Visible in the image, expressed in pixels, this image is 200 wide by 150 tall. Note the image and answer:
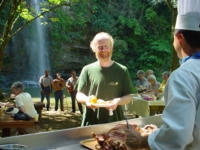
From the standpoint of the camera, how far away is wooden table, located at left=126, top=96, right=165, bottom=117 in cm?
637

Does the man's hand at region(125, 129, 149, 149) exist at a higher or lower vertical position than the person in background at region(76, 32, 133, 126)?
lower

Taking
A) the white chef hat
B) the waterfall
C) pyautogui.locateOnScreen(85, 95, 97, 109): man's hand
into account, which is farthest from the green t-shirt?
the waterfall

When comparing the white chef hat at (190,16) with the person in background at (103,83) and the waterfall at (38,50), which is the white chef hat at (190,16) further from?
the waterfall at (38,50)

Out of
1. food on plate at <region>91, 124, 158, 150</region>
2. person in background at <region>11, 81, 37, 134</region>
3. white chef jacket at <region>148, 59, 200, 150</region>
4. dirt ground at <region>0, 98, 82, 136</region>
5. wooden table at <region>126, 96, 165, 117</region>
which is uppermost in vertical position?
white chef jacket at <region>148, 59, 200, 150</region>

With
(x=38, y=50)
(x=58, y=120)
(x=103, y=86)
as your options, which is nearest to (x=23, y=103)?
(x=103, y=86)

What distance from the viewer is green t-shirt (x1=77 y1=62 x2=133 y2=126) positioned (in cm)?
229

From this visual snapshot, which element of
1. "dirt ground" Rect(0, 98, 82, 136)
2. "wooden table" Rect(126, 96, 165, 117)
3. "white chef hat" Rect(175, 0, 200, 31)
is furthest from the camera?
"dirt ground" Rect(0, 98, 82, 136)

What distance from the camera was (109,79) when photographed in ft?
7.49

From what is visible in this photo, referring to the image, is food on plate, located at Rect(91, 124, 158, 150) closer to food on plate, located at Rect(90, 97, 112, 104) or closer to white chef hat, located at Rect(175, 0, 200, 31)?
food on plate, located at Rect(90, 97, 112, 104)

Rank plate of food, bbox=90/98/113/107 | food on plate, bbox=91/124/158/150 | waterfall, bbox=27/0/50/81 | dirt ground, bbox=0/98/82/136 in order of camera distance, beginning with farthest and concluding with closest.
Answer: waterfall, bbox=27/0/50/81, dirt ground, bbox=0/98/82/136, plate of food, bbox=90/98/113/107, food on plate, bbox=91/124/158/150

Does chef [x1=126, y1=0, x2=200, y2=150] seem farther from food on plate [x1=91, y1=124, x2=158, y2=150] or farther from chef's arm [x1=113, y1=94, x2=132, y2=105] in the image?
chef's arm [x1=113, y1=94, x2=132, y2=105]

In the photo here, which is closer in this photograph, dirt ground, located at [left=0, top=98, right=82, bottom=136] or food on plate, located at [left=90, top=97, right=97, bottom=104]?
food on plate, located at [left=90, top=97, right=97, bottom=104]

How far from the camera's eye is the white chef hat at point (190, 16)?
1.06 metres

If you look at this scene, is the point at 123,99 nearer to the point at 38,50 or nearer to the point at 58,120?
the point at 58,120
